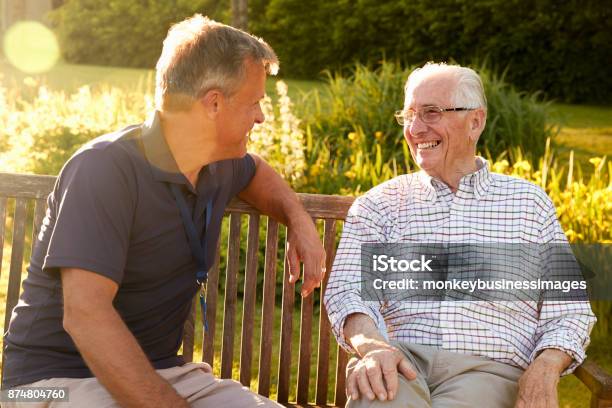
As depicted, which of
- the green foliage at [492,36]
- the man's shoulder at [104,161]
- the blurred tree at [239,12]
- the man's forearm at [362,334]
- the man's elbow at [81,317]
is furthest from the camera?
the green foliage at [492,36]

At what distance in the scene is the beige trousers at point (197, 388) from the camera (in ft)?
8.57

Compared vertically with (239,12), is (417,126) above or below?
below

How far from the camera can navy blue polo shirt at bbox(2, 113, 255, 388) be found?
2.42m

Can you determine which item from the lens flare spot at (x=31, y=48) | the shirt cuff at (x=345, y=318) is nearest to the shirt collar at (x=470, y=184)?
the shirt cuff at (x=345, y=318)

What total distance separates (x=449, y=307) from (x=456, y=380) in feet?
0.92

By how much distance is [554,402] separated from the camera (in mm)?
2861

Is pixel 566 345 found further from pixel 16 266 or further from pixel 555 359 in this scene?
pixel 16 266

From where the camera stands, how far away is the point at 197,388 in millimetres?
2836

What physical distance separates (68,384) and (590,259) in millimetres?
3277

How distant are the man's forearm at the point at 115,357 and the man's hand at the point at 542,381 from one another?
119 cm

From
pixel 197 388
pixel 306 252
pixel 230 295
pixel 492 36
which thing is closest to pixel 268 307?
pixel 230 295

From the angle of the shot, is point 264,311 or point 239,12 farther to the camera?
point 239,12

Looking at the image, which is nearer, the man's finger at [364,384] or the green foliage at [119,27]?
the man's finger at [364,384]

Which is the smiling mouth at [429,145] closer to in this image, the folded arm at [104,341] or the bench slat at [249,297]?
the bench slat at [249,297]
